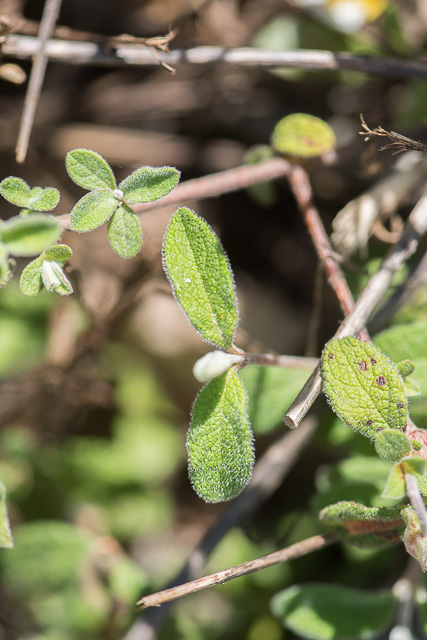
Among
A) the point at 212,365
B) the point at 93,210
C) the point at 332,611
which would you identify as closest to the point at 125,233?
the point at 93,210

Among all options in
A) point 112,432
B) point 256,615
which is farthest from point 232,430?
point 112,432

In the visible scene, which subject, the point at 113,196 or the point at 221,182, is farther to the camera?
the point at 221,182

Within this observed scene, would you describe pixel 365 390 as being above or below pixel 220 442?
above

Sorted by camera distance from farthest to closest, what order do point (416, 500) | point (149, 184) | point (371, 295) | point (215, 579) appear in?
point (371, 295) → point (149, 184) → point (215, 579) → point (416, 500)

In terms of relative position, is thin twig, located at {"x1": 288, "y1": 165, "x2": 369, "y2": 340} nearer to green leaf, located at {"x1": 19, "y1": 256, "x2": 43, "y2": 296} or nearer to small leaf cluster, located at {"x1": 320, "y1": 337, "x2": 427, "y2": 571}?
small leaf cluster, located at {"x1": 320, "y1": 337, "x2": 427, "y2": 571}

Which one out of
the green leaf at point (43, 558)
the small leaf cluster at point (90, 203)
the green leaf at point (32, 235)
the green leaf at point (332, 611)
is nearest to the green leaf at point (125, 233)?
the small leaf cluster at point (90, 203)

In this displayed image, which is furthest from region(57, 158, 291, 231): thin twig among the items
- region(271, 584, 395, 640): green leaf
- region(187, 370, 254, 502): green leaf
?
region(271, 584, 395, 640): green leaf

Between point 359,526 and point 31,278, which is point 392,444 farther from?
point 31,278
